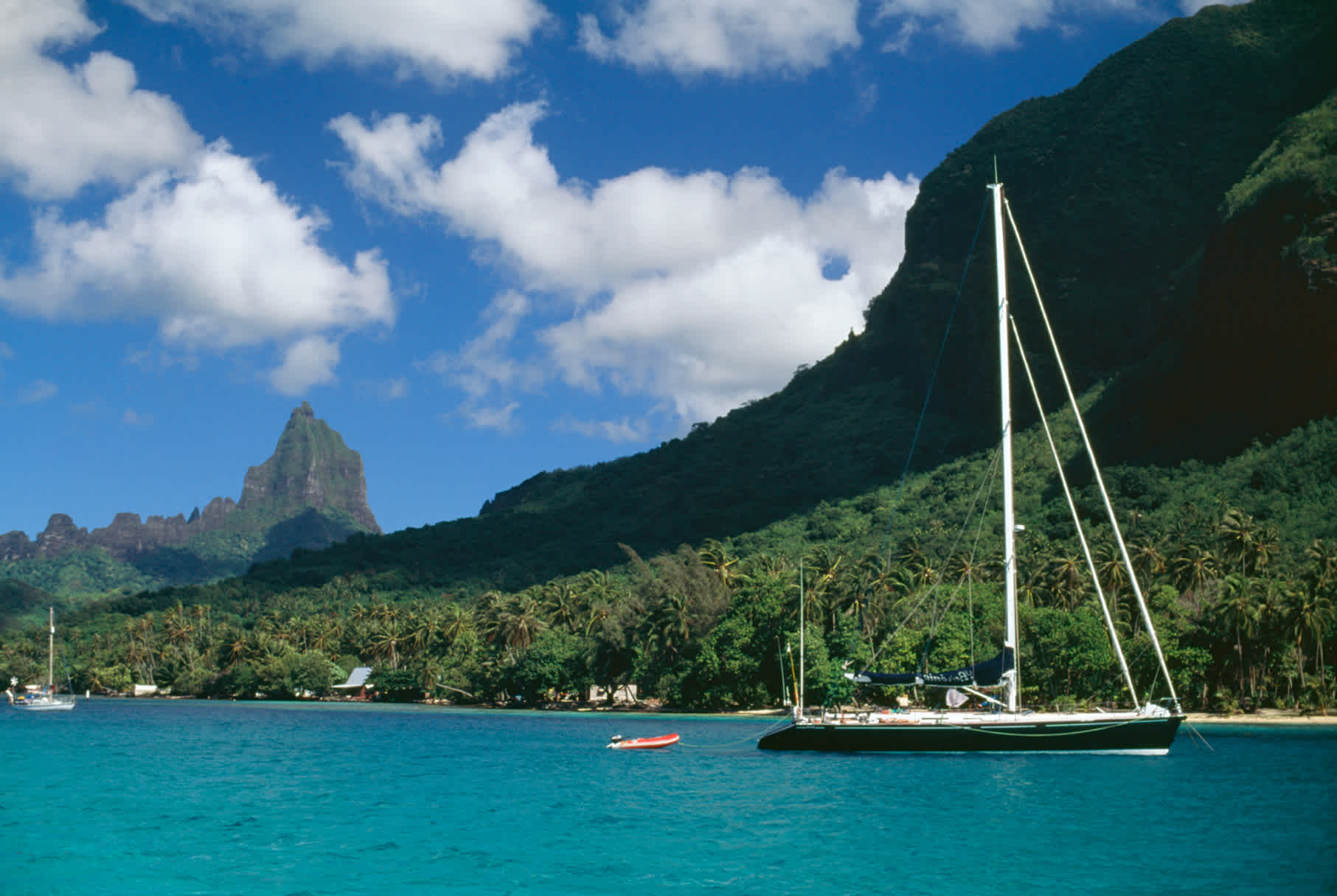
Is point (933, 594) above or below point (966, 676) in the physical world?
above

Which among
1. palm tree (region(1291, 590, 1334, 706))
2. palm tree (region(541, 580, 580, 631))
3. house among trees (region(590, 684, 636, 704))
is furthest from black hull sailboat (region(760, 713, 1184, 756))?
palm tree (region(541, 580, 580, 631))

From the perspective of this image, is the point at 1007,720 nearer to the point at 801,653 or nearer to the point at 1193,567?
the point at 801,653

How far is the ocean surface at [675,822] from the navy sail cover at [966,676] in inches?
144

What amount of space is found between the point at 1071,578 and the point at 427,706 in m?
70.4

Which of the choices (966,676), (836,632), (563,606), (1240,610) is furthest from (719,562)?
(966,676)

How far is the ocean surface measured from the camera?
2567 cm

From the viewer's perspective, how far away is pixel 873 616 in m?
86.1

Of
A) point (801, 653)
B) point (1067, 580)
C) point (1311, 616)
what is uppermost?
point (1067, 580)

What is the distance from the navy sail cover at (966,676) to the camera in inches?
1639

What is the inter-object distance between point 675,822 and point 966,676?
48.5ft

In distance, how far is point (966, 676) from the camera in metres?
Answer: 43.0

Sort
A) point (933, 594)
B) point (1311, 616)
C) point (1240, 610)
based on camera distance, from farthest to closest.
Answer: point (933, 594), point (1240, 610), point (1311, 616)

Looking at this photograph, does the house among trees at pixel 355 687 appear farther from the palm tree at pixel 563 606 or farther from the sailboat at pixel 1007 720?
the sailboat at pixel 1007 720

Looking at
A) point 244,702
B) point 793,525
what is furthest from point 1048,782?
point 793,525
